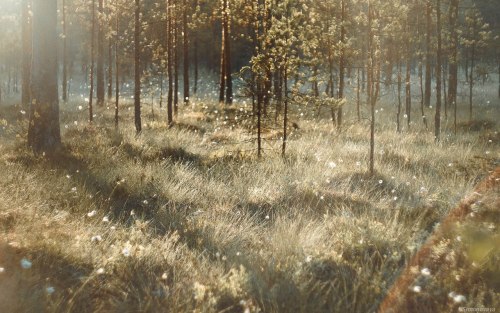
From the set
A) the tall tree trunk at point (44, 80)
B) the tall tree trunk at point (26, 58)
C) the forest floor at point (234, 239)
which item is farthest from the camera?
the tall tree trunk at point (26, 58)

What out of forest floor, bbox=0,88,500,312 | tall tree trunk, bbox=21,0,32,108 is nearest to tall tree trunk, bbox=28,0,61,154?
forest floor, bbox=0,88,500,312

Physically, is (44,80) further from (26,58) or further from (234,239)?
(26,58)

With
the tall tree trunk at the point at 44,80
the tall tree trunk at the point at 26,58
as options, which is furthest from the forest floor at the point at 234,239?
the tall tree trunk at the point at 26,58

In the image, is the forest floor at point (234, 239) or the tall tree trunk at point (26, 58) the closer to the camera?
the forest floor at point (234, 239)

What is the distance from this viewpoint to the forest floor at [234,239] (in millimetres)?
3623

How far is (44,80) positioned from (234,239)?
A: 5.83m

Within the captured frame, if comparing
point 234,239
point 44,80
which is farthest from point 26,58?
point 234,239

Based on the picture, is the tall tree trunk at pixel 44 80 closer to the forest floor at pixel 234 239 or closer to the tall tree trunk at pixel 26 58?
the forest floor at pixel 234 239

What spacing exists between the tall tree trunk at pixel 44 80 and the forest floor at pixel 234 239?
0.45 metres

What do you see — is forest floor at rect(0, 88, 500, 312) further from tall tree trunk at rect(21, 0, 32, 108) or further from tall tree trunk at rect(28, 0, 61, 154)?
tall tree trunk at rect(21, 0, 32, 108)

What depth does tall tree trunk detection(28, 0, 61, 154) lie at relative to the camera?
880 cm

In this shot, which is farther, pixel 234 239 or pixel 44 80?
pixel 44 80

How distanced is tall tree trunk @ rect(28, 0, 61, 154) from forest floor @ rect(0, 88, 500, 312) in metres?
0.45

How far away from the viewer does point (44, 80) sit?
8938mm
